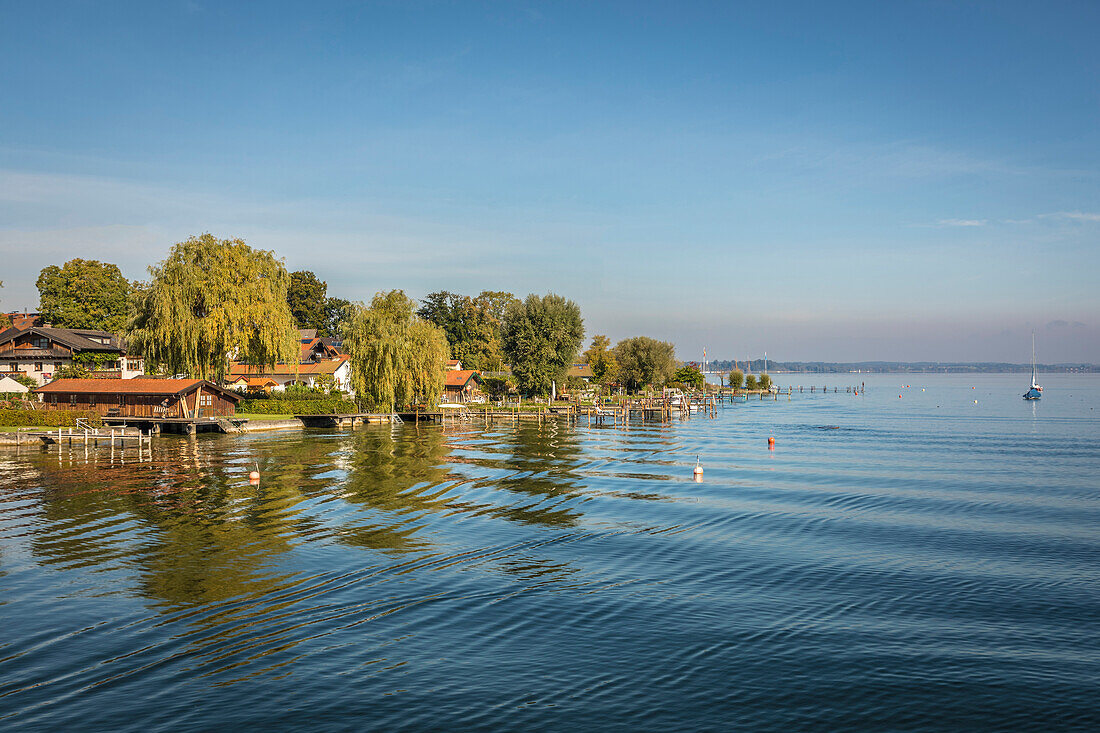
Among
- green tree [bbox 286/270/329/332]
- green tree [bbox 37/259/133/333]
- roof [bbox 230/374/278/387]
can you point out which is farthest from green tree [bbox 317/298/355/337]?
roof [bbox 230/374/278/387]

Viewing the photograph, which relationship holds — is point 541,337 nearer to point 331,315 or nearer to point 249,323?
point 249,323

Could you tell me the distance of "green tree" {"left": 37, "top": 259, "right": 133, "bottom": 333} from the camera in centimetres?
10706

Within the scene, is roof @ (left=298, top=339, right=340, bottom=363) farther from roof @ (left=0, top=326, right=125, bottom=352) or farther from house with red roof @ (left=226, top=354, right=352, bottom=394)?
roof @ (left=0, top=326, right=125, bottom=352)

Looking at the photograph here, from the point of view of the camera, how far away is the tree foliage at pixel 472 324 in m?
152

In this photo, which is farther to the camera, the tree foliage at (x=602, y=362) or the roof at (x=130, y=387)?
the tree foliage at (x=602, y=362)

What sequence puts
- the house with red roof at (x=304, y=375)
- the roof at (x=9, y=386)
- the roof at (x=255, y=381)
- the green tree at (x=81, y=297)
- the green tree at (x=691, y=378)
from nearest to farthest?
the roof at (x=9, y=386), the roof at (x=255, y=381), the house with red roof at (x=304, y=375), the green tree at (x=81, y=297), the green tree at (x=691, y=378)

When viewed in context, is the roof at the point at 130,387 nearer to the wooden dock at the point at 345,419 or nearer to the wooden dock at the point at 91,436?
the wooden dock at the point at 91,436

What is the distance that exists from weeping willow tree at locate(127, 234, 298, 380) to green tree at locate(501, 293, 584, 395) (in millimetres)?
43059

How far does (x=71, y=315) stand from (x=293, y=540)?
9947 cm

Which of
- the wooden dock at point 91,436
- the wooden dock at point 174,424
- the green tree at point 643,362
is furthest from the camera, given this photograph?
the green tree at point 643,362

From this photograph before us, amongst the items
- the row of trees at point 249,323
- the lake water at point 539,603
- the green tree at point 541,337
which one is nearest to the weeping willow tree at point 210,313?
the row of trees at point 249,323

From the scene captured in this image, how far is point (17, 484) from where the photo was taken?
37000 millimetres

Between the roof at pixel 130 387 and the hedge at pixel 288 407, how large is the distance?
831cm

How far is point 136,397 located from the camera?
217 ft
